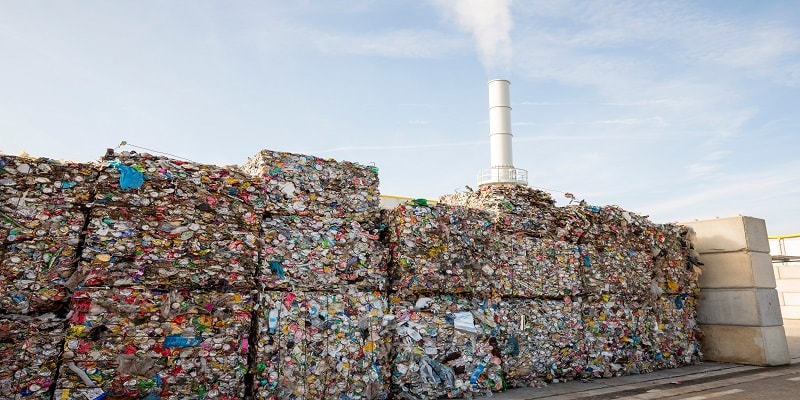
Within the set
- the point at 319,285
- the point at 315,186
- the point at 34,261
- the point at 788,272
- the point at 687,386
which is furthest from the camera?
the point at 788,272

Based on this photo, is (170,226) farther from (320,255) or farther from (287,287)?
(320,255)

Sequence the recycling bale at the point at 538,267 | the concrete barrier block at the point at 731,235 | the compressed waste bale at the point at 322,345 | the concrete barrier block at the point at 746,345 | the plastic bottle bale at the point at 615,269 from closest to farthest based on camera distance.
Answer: the compressed waste bale at the point at 322,345 → the recycling bale at the point at 538,267 → the plastic bottle bale at the point at 615,269 → the concrete barrier block at the point at 746,345 → the concrete barrier block at the point at 731,235

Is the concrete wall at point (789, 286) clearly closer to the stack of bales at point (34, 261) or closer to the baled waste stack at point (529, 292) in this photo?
the baled waste stack at point (529, 292)

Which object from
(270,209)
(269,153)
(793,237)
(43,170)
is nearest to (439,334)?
(270,209)

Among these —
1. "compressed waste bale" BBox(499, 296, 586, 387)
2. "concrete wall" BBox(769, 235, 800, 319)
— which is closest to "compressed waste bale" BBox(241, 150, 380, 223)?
"compressed waste bale" BBox(499, 296, 586, 387)

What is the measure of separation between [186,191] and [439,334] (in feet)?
9.87

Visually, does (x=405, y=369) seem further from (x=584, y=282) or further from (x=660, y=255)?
(x=660, y=255)

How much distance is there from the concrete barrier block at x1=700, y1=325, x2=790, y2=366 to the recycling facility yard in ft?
6.19

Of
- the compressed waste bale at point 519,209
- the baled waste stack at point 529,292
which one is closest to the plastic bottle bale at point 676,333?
the baled waste stack at point 529,292

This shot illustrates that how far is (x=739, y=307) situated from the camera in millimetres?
8086

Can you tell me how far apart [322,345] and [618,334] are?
4479 millimetres

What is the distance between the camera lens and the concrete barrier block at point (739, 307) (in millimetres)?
7914

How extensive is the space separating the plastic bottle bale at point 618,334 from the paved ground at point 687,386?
0.18 metres

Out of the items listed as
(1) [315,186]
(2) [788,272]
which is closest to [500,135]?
(2) [788,272]
